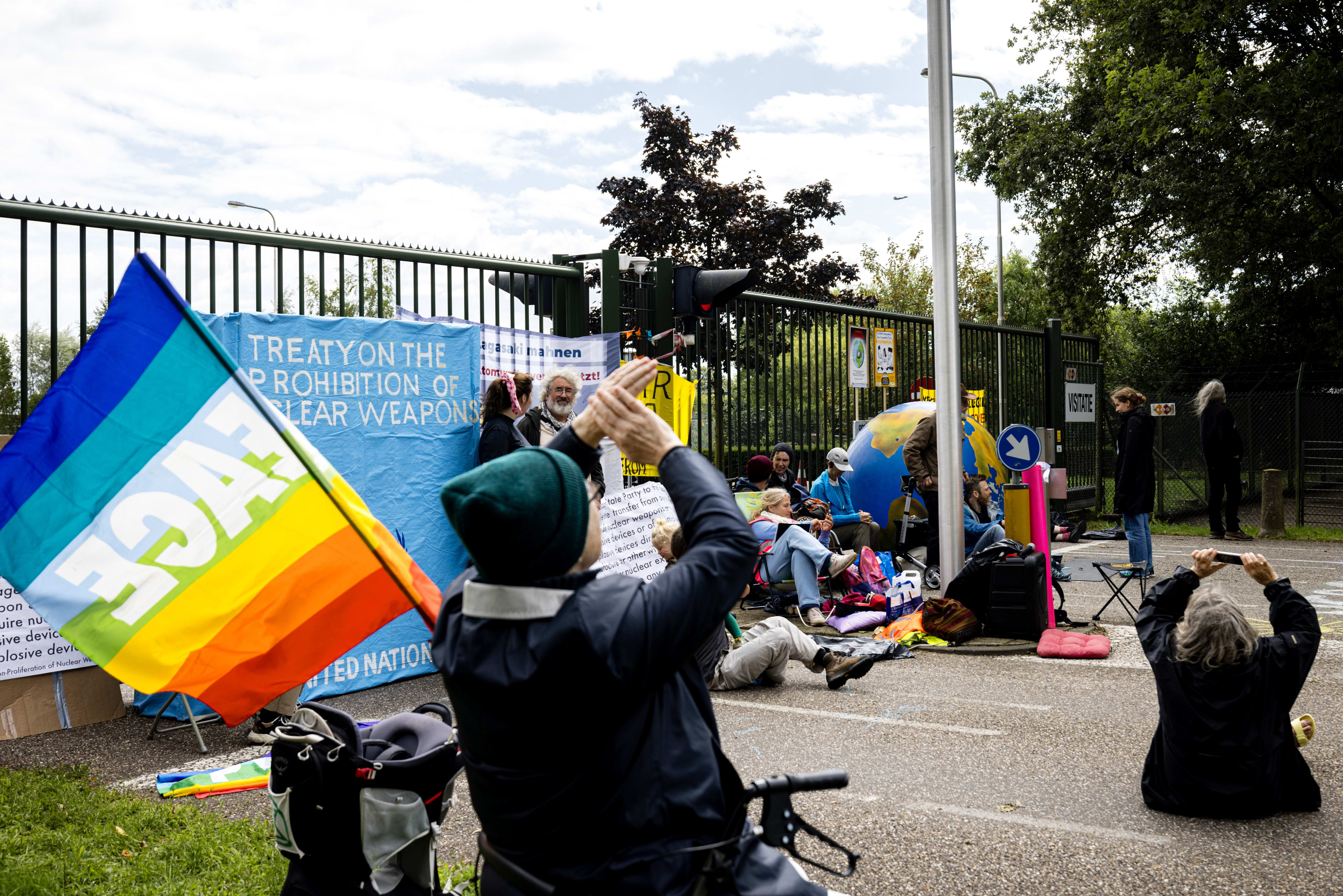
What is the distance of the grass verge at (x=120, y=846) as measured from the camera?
362 cm

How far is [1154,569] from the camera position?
41.1ft

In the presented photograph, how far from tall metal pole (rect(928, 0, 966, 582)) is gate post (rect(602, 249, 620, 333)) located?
2643 millimetres

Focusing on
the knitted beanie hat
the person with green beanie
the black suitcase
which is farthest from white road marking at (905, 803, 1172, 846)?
the black suitcase

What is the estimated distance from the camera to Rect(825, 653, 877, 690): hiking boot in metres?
6.57

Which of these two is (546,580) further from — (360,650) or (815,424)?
(815,424)

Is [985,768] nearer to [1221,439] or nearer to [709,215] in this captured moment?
[1221,439]

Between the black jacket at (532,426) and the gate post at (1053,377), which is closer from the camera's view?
the black jacket at (532,426)

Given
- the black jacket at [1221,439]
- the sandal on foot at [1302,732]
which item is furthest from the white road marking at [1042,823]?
the black jacket at [1221,439]

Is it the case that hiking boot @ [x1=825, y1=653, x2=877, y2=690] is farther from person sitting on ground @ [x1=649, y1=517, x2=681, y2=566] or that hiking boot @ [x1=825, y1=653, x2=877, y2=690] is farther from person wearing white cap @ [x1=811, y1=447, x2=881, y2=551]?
→ person wearing white cap @ [x1=811, y1=447, x2=881, y2=551]

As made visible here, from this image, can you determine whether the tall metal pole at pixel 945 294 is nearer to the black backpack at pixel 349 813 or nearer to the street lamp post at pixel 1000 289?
the street lamp post at pixel 1000 289

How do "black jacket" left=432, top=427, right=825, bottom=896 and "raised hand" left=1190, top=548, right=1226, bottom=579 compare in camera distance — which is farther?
"raised hand" left=1190, top=548, right=1226, bottom=579

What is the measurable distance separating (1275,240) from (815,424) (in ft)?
38.5

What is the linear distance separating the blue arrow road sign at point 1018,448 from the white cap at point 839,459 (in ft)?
5.30

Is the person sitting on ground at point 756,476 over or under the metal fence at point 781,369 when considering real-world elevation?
under
